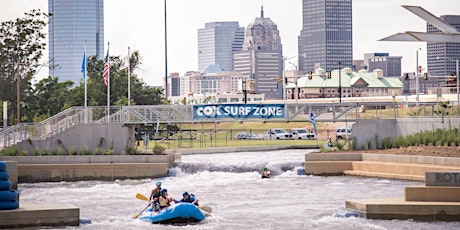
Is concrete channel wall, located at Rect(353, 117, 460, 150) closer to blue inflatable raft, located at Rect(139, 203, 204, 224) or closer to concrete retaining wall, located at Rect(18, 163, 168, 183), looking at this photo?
concrete retaining wall, located at Rect(18, 163, 168, 183)

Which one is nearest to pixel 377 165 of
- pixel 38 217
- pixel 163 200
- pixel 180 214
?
pixel 163 200

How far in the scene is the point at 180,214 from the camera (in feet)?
137

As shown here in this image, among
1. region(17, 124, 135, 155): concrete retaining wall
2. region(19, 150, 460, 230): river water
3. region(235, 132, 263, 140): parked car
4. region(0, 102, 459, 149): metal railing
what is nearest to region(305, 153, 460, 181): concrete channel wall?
region(19, 150, 460, 230): river water

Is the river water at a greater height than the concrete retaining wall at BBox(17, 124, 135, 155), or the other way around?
the concrete retaining wall at BBox(17, 124, 135, 155)

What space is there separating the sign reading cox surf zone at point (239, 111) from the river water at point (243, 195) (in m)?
3.70

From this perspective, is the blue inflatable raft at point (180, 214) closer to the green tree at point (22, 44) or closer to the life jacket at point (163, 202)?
the life jacket at point (163, 202)

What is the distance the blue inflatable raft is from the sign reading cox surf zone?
105 feet

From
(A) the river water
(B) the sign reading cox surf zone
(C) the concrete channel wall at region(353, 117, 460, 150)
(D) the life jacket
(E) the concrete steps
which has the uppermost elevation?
(B) the sign reading cox surf zone

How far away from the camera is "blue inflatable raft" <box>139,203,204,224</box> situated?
41.8 meters

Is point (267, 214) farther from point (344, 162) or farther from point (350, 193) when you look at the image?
point (344, 162)

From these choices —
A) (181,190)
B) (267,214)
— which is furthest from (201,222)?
(181,190)

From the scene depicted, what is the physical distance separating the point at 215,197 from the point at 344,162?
14.9m

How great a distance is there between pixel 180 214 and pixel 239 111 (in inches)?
1297

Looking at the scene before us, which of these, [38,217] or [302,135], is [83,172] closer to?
[38,217]
